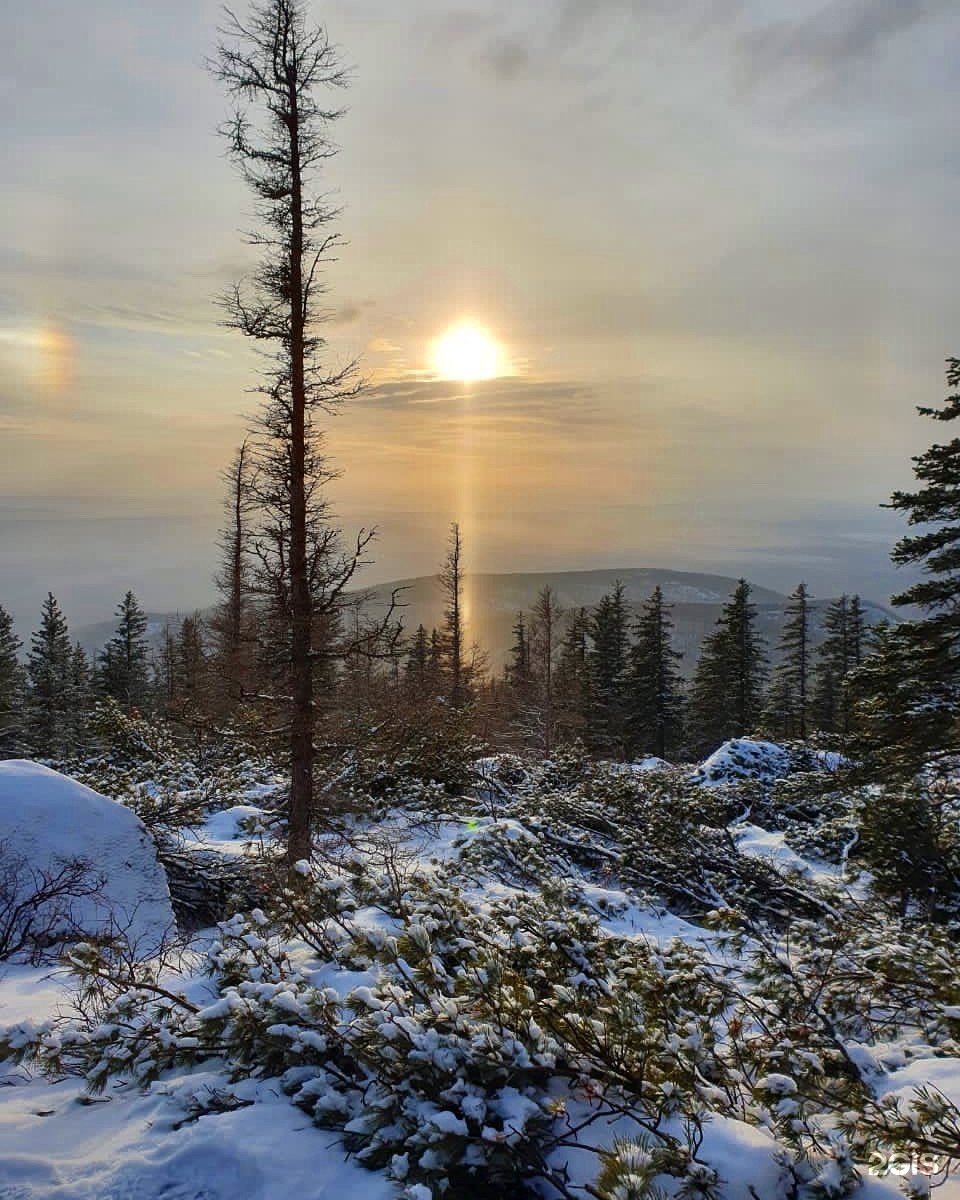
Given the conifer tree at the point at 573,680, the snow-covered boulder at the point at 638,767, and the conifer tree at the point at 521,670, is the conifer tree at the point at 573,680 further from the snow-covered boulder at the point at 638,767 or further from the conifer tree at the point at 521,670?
the snow-covered boulder at the point at 638,767

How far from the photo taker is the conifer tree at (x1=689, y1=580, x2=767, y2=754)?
1395 inches

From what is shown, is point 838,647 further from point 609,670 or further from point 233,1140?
point 233,1140

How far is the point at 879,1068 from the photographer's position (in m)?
3.62

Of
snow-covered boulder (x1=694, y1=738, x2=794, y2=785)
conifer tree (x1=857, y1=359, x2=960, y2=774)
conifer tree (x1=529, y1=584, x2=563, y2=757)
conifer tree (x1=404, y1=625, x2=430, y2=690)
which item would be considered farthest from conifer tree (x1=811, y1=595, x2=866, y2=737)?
conifer tree (x1=857, y1=359, x2=960, y2=774)

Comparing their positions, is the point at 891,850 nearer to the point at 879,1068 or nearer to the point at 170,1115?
the point at 879,1068

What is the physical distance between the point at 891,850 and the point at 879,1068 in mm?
6645

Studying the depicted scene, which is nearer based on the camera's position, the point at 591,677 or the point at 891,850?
the point at 891,850

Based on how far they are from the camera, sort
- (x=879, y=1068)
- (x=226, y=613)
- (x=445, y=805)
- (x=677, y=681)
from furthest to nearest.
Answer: (x=677, y=681)
(x=226, y=613)
(x=445, y=805)
(x=879, y=1068)

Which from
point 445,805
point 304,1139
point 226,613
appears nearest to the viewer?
point 304,1139

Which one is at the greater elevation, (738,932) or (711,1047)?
(711,1047)

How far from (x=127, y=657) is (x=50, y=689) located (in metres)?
4.33

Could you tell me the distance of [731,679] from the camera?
36156 millimetres

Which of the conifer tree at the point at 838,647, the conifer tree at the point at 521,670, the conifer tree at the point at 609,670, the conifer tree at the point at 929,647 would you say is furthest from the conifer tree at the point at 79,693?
the conifer tree at the point at 838,647

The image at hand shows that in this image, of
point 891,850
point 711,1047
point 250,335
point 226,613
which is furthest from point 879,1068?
point 226,613
